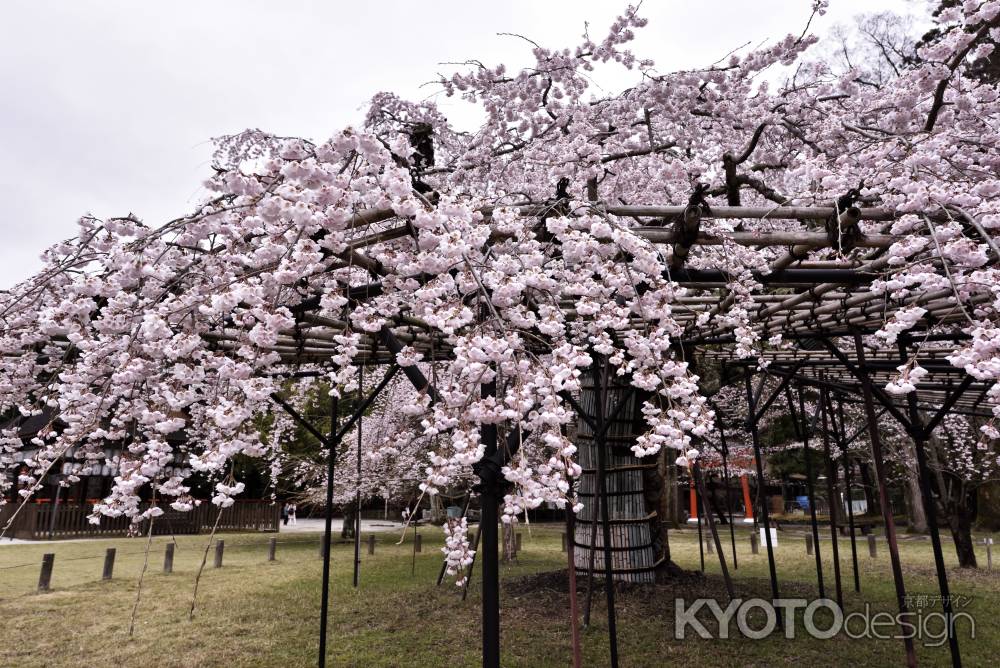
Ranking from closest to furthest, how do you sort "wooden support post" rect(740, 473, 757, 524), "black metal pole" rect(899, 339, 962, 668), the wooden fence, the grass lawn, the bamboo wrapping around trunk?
"black metal pole" rect(899, 339, 962, 668) → the grass lawn → the bamboo wrapping around trunk → the wooden fence → "wooden support post" rect(740, 473, 757, 524)

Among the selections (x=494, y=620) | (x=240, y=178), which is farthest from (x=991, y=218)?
(x=240, y=178)

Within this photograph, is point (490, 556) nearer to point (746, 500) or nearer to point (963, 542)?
point (963, 542)

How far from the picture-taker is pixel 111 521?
56.5 ft

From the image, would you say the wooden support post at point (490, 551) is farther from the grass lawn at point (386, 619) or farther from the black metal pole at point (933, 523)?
the black metal pole at point (933, 523)

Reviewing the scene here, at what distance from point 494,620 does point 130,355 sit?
2182mm

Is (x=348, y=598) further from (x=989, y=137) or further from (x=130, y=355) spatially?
(x=989, y=137)

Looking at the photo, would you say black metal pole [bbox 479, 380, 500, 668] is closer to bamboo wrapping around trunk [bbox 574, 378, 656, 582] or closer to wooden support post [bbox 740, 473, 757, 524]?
bamboo wrapping around trunk [bbox 574, 378, 656, 582]

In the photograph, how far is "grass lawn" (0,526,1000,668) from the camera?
196 inches

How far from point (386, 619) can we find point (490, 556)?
398 cm

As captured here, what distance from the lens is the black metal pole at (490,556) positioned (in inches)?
117

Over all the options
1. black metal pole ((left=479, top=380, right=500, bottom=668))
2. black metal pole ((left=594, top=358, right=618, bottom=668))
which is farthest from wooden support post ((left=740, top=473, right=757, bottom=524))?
black metal pole ((left=479, top=380, right=500, bottom=668))

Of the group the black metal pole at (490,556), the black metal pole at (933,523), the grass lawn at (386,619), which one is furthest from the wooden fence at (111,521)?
the black metal pole at (933,523)

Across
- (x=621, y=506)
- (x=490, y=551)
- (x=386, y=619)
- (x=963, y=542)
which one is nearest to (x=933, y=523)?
(x=490, y=551)

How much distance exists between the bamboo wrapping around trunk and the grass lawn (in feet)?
1.11
